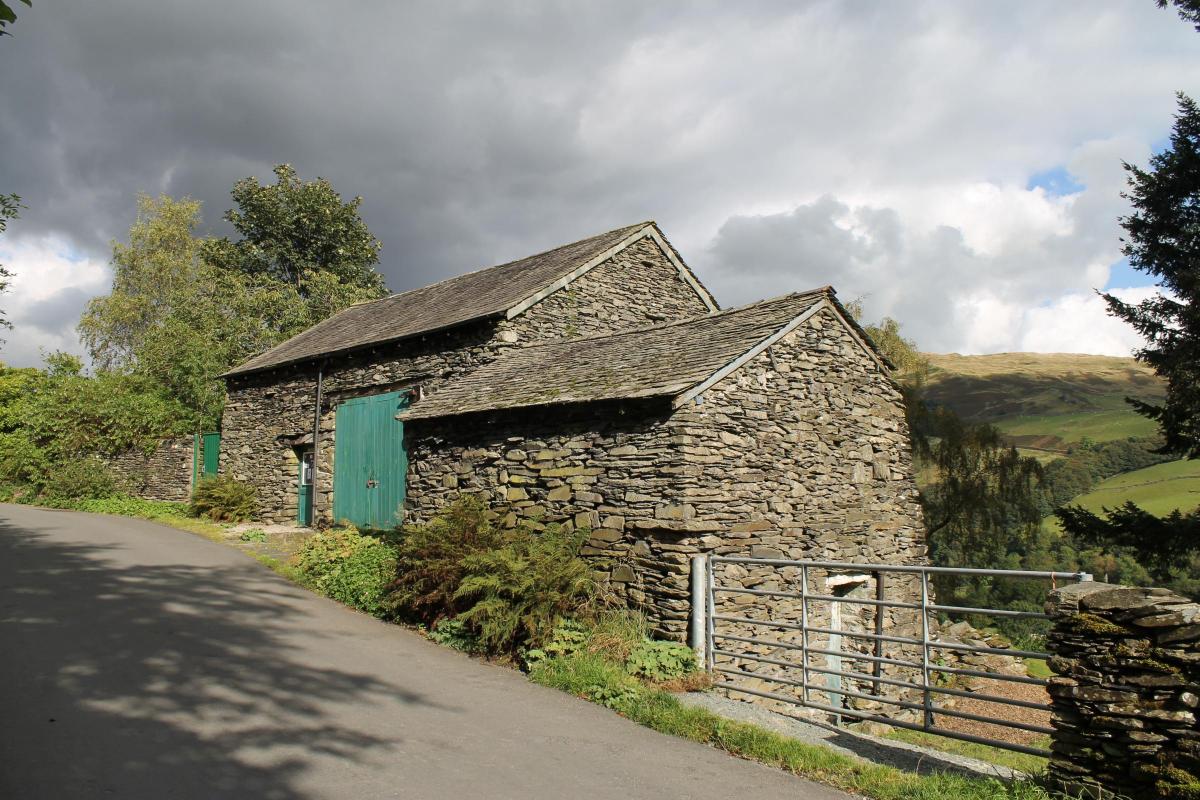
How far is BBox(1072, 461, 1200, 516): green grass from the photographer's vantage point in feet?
165

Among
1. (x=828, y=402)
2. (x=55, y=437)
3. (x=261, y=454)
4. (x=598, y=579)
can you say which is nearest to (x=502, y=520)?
(x=598, y=579)

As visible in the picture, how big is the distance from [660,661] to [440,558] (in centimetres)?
321

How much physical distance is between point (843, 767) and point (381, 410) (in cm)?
1243

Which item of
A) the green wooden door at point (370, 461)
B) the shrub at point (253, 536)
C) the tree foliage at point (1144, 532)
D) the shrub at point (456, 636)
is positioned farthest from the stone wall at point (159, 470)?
the tree foliage at point (1144, 532)

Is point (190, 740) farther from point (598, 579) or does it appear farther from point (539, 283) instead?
point (539, 283)

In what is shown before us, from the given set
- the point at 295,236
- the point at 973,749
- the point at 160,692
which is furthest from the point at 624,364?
the point at 295,236

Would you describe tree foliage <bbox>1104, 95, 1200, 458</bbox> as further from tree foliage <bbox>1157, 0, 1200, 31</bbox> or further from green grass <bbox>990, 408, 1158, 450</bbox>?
green grass <bbox>990, 408, 1158, 450</bbox>

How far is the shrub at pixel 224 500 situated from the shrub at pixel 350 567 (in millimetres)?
7750

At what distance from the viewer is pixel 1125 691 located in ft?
14.7

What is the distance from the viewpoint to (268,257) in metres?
35.2

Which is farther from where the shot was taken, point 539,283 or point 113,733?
point 539,283

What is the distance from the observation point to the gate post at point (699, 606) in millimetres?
8180

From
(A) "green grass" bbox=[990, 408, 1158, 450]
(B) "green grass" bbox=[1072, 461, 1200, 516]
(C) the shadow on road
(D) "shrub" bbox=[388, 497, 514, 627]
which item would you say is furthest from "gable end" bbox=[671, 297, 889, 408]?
(A) "green grass" bbox=[990, 408, 1158, 450]

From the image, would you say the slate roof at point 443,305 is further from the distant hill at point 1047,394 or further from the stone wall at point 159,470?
the distant hill at point 1047,394
